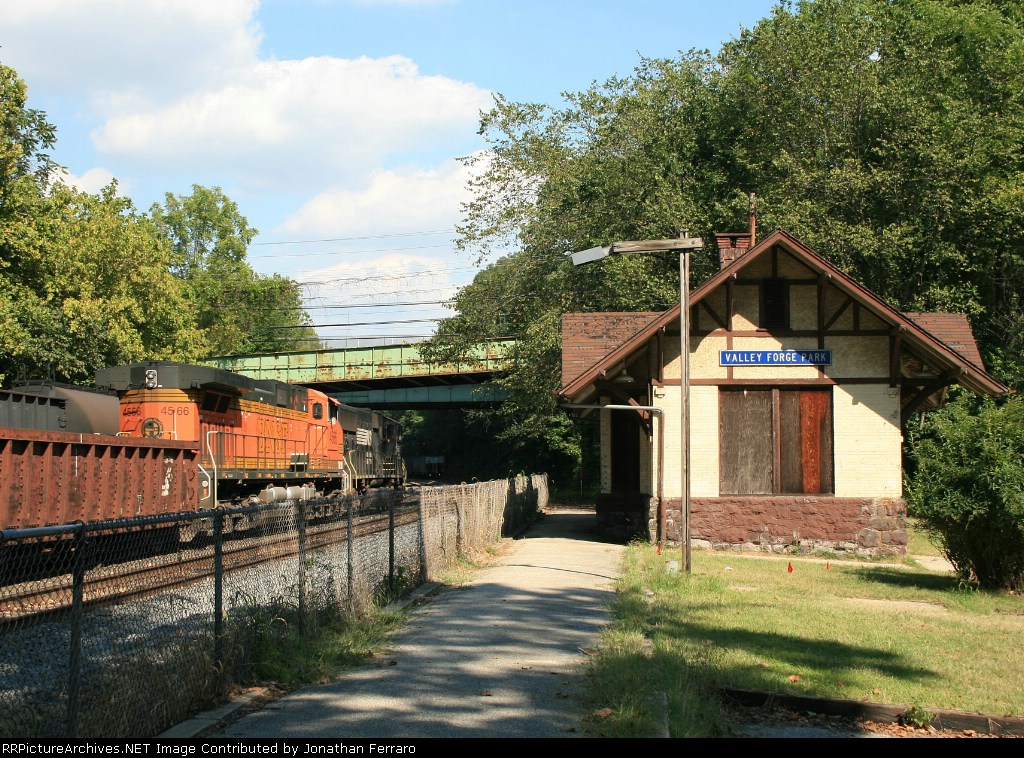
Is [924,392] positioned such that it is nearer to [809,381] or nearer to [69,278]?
[809,381]

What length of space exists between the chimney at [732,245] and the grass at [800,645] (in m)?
9.23

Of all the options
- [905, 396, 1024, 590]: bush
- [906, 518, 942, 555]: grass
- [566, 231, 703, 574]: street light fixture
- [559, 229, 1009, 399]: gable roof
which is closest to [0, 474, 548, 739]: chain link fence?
[566, 231, 703, 574]: street light fixture

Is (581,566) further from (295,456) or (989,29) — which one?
(989,29)

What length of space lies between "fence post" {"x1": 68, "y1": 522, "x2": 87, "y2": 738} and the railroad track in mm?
83

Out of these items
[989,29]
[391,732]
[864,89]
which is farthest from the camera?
[989,29]

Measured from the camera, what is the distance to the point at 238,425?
74.1ft

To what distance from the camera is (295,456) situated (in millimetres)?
26578

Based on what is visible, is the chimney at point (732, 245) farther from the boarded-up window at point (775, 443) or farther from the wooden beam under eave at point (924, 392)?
the wooden beam under eave at point (924, 392)

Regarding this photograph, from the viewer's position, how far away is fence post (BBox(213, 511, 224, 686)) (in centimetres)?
734

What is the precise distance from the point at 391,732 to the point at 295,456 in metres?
20.9

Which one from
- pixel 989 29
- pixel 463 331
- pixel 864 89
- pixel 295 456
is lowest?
pixel 295 456

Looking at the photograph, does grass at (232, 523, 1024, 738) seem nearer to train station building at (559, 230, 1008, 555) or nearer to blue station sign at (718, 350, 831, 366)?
train station building at (559, 230, 1008, 555)

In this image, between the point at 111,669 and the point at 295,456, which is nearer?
the point at 111,669
